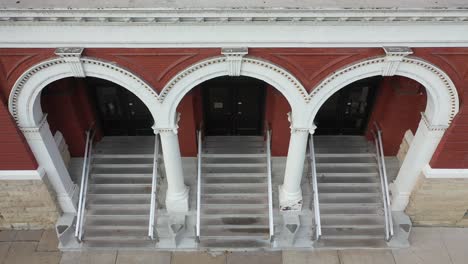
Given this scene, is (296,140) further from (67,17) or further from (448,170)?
(67,17)

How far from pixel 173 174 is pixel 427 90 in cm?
548

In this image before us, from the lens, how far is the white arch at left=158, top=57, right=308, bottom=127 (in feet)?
24.5

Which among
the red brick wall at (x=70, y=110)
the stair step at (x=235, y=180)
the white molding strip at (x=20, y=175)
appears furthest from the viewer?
the stair step at (x=235, y=180)

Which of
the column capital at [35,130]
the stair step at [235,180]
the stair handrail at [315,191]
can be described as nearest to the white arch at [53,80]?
the column capital at [35,130]

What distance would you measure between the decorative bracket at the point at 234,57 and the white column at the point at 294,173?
180 cm

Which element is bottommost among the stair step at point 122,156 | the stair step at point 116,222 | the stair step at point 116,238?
the stair step at point 116,238

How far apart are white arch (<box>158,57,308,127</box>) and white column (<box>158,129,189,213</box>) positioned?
0.67m

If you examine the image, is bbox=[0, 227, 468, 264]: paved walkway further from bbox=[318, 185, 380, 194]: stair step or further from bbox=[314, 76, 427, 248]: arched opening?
bbox=[318, 185, 380, 194]: stair step

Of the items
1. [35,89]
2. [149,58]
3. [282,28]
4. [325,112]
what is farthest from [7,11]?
[325,112]

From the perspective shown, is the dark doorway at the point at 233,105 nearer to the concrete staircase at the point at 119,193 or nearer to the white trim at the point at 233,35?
the concrete staircase at the point at 119,193

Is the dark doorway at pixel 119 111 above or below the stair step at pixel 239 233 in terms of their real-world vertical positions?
above

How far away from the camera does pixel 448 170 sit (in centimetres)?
905

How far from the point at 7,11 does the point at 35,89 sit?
5.40 feet

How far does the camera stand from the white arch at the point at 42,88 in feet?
24.5
